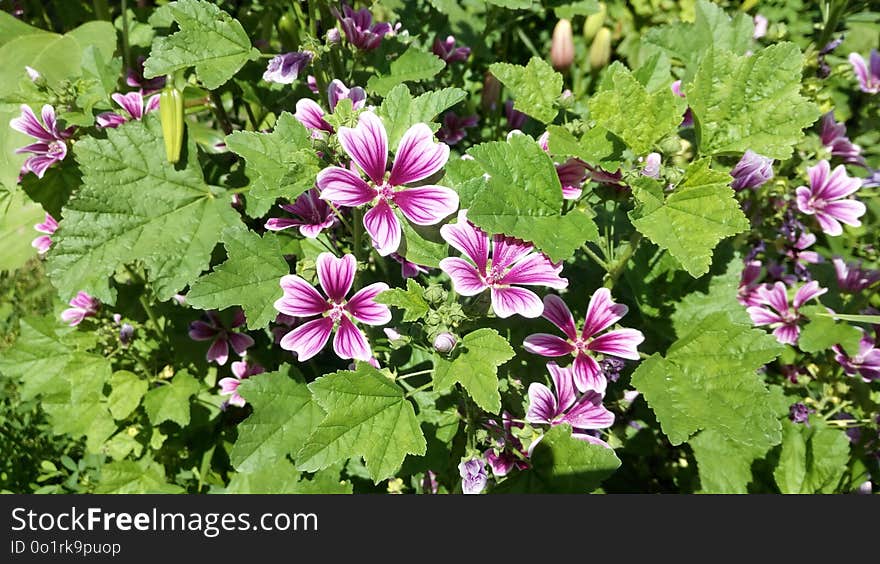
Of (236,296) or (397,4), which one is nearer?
(236,296)

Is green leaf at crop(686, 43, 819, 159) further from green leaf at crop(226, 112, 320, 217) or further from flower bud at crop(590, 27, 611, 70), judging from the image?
flower bud at crop(590, 27, 611, 70)

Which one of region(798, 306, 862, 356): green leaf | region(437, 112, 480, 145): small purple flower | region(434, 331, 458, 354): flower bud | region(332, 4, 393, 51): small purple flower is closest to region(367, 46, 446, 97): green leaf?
region(332, 4, 393, 51): small purple flower

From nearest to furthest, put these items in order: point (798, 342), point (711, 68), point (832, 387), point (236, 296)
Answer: point (711, 68)
point (236, 296)
point (798, 342)
point (832, 387)

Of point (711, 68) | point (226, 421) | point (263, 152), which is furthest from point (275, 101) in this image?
point (711, 68)

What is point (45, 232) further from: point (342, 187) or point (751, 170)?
point (751, 170)

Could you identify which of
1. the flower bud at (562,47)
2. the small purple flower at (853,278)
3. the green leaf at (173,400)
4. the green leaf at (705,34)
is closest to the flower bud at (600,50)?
the flower bud at (562,47)

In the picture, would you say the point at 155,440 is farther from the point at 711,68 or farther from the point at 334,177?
the point at 711,68
